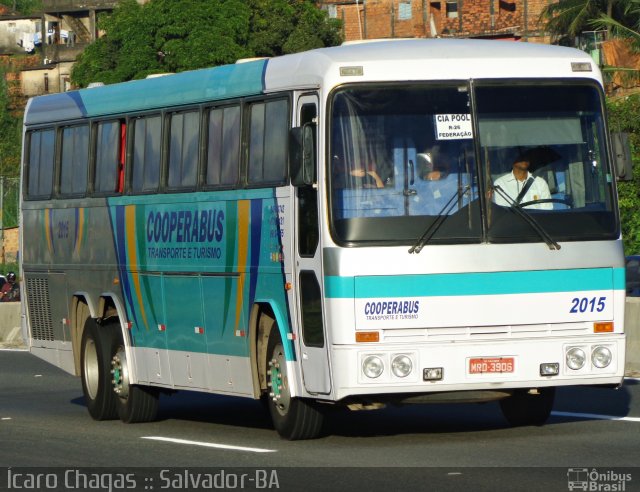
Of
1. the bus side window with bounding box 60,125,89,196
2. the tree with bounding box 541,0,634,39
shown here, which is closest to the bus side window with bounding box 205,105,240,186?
the bus side window with bounding box 60,125,89,196

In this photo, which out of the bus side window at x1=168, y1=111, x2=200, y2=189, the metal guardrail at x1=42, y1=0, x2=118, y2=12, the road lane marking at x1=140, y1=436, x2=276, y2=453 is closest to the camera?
the road lane marking at x1=140, y1=436, x2=276, y2=453

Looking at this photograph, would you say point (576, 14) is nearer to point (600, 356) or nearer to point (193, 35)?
point (193, 35)

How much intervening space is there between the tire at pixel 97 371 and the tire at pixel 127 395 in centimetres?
8

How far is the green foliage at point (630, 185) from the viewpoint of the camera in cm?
5294

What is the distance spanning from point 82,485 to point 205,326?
397cm

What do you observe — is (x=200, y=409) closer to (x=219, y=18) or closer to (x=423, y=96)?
(x=423, y=96)

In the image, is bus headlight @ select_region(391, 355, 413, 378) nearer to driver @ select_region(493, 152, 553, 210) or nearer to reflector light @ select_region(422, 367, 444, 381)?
reflector light @ select_region(422, 367, 444, 381)

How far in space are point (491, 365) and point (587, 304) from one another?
91 centimetres

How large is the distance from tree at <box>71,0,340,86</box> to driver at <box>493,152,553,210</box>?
69.0m

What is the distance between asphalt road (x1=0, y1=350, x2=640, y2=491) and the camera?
11312mm

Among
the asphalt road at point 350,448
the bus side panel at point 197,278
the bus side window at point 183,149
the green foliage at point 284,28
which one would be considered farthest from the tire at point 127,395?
the green foliage at point 284,28

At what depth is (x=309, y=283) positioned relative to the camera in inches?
521

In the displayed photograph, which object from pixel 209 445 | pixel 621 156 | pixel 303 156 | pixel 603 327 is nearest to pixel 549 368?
pixel 603 327

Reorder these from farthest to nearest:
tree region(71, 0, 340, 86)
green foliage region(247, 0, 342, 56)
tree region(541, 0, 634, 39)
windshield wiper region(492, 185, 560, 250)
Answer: green foliage region(247, 0, 342, 56)
tree region(71, 0, 340, 86)
tree region(541, 0, 634, 39)
windshield wiper region(492, 185, 560, 250)
